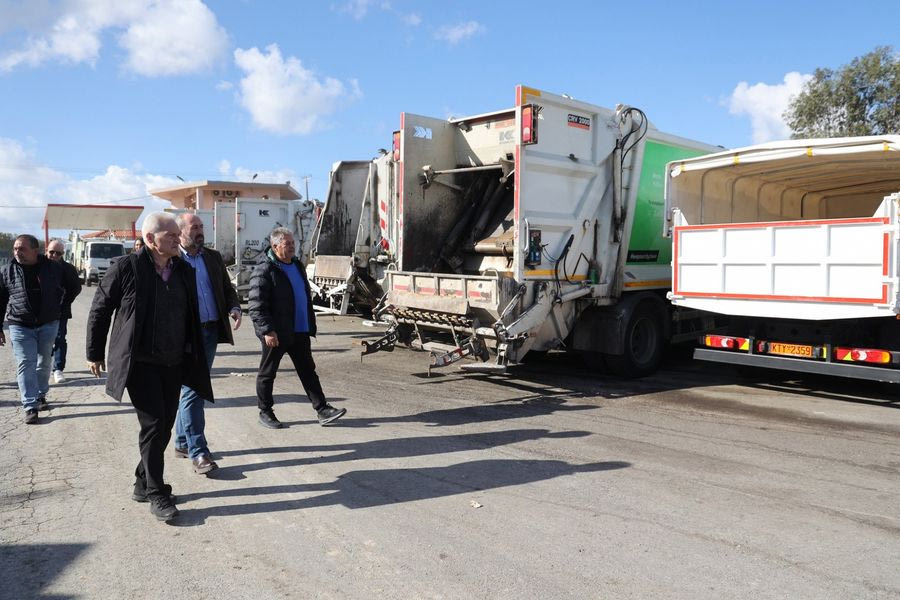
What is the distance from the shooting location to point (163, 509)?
3908mm

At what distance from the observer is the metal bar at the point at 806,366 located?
20.9ft

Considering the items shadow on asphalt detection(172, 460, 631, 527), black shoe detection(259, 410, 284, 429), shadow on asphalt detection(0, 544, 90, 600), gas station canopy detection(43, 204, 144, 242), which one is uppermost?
gas station canopy detection(43, 204, 144, 242)

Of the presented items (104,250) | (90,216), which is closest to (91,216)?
(90,216)

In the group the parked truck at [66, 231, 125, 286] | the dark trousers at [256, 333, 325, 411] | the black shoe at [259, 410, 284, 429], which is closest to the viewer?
the dark trousers at [256, 333, 325, 411]

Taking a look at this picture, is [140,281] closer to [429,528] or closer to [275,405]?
[429,528]

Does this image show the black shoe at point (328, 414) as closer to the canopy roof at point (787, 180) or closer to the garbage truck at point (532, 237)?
the garbage truck at point (532, 237)

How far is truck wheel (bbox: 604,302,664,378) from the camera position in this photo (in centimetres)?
820

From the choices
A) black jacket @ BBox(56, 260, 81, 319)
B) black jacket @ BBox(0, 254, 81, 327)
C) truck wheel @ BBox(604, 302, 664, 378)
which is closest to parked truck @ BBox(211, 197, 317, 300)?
black jacket @ BBox(56, 260, 81, 319)

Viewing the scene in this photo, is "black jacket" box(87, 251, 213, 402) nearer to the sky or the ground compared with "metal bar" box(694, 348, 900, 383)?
nearer to the sky

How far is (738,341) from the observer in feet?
24.2

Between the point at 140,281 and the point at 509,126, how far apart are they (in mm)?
5267

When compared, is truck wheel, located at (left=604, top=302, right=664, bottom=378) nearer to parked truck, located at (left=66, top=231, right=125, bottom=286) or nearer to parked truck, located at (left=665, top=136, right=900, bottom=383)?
parked truck, located at (left=665, top=136, right=900, bottom=383)

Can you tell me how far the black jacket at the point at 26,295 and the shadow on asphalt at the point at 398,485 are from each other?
10.2 feet

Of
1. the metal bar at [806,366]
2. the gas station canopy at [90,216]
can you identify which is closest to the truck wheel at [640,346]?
the metal bar at [806,366]
